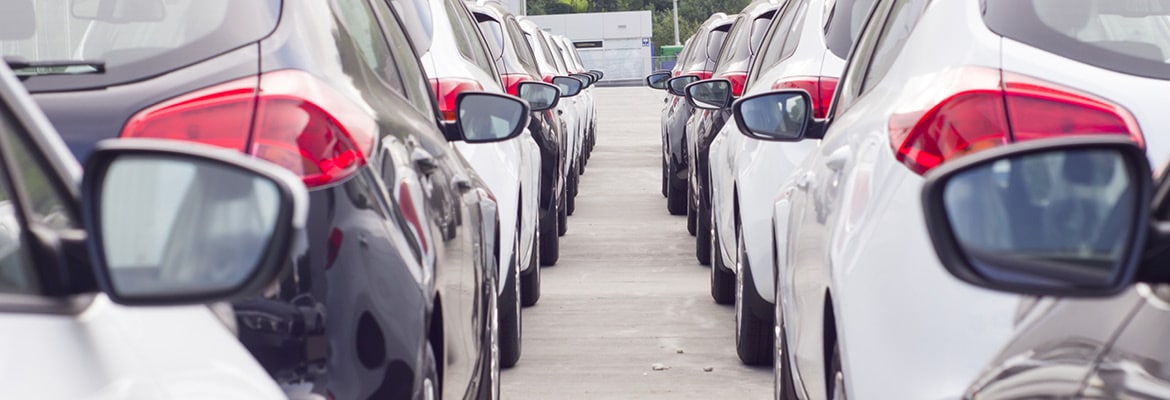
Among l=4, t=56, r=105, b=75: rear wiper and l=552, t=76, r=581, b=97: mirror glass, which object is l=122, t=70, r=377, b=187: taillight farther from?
l=552, t=76, r=581, b=97: mirror glass

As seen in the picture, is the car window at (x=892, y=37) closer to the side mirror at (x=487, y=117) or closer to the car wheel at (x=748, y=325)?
the side mirror at (x=487, y=117)

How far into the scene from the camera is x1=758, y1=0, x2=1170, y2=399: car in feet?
8.55

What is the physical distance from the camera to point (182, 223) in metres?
1.88

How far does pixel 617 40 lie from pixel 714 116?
284 ft

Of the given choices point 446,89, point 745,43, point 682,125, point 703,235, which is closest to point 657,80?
point 682,125

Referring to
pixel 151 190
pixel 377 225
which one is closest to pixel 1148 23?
pixel 377 225

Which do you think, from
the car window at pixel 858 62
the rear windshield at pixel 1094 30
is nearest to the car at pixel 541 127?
the car window at pixel 858 62

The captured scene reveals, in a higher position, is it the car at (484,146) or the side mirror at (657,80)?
the car at (484,146)

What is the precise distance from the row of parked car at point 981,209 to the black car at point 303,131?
32.7 inches

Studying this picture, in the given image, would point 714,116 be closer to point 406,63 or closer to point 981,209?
point 406,63

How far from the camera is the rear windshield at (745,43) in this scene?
9672 millimetres

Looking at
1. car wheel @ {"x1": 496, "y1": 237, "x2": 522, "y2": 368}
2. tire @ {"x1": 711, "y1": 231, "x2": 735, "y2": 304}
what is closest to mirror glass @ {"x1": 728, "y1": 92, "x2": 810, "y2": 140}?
car wheel @ {"x1": 496, "y1": 237, "x2": 522, "y2": 368}

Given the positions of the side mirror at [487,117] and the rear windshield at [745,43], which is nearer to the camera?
the side mirror at [487,117]

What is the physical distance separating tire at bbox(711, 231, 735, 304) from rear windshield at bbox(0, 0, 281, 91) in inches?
195
